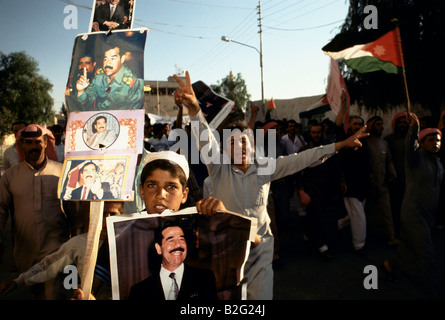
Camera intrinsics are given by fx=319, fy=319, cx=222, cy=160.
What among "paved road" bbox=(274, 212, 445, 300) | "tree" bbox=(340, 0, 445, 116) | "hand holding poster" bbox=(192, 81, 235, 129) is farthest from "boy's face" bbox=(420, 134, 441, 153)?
"tree" bbox=(340, 0, 445, 116)

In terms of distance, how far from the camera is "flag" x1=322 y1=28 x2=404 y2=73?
14.0 ft

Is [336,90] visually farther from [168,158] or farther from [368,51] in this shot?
[168,158]

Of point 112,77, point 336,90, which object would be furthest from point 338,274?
point 112,77

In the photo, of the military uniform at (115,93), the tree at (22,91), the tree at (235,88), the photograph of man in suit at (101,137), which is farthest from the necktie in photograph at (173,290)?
the tree at (235,88)

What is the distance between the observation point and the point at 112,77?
6.55ft

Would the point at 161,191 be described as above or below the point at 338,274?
above

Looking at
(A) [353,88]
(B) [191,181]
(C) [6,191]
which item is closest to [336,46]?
(B) [191,181]

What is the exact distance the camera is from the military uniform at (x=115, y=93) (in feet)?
6.43

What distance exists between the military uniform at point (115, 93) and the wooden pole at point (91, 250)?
62 centimetres

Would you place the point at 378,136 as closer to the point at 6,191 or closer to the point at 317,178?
the point at 317,178

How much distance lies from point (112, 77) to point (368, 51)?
380 centimetres

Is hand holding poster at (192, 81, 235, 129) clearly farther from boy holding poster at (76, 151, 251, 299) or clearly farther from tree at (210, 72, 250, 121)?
tree at (210, 72, 250, 121)

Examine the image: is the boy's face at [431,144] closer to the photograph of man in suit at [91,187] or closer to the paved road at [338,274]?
the paved road at [338,274]

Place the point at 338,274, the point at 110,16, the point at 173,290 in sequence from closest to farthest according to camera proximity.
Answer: the point at 173,290, the point at 110,16, the point at 338,274
